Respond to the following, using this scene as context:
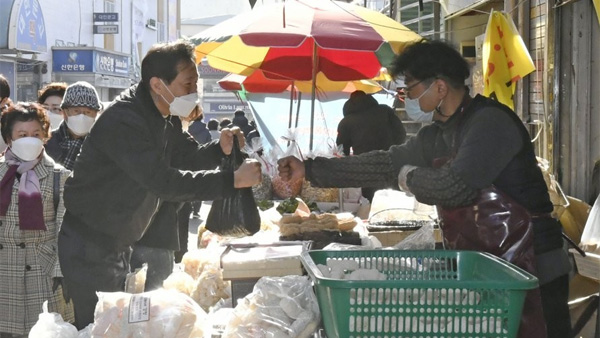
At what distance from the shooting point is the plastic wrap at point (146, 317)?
258cm

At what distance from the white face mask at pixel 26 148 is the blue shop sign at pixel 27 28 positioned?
708 inches

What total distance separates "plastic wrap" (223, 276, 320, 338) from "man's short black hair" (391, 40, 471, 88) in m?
1.04

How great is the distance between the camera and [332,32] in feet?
20.0

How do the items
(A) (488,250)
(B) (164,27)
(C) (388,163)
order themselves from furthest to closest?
(B) (164,27)
(C) (388,163)
(A) (488,250)

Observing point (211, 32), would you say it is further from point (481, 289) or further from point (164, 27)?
point (164, 27)

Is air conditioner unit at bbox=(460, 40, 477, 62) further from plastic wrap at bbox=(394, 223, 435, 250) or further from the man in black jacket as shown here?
the man in black jacket

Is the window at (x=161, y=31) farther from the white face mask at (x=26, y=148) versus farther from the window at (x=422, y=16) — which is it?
the white face mask at (x=26, y=148)

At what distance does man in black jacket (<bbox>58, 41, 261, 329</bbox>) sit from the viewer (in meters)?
3.37

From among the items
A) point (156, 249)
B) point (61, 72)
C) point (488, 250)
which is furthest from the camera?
point (61, 72)

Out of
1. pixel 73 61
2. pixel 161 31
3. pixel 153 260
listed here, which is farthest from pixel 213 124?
pixel 161 31

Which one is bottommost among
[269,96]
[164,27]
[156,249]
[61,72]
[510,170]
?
[156,249]

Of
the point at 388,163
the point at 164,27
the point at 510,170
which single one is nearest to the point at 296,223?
the point at 388,163

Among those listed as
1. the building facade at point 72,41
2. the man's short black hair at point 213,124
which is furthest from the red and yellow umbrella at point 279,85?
the building facade at point 72,41

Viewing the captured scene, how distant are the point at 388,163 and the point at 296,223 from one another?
1.23 metres
